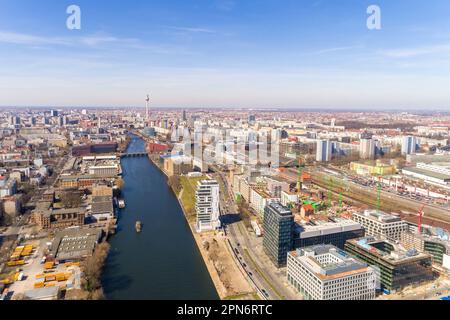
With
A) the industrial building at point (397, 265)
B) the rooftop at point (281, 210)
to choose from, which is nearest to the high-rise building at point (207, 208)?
the rooftop at point (281, 210)

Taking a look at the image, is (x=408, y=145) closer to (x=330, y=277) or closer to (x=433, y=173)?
(x=433, y=173)

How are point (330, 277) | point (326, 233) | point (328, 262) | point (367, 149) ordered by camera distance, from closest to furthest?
point (330, 277), point (328, 262), point (326, 233), point (367, 149)

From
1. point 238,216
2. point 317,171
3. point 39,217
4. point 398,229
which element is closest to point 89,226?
point 39,217

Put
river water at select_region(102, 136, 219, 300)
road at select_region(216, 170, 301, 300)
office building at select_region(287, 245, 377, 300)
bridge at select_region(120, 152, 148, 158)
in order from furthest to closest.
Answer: bridge at select_region(120, 152, 148, 158) < river water at select_region(102, 136, 219, 300) < road at select_region(216, 170, 301, 300) < office building at select_region(287, 245, 377, 300)

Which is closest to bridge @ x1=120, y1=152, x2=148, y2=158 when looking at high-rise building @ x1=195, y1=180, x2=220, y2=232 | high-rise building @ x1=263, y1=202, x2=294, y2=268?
high-rise building @ x1=195, y1=180, x2=220, y2=232

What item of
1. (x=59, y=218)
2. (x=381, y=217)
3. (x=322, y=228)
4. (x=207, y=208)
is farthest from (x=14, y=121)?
(x=381, y=217)

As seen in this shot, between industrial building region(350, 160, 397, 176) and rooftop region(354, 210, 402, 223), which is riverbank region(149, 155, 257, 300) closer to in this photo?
rooftop region(354, 210, 402, 223)
